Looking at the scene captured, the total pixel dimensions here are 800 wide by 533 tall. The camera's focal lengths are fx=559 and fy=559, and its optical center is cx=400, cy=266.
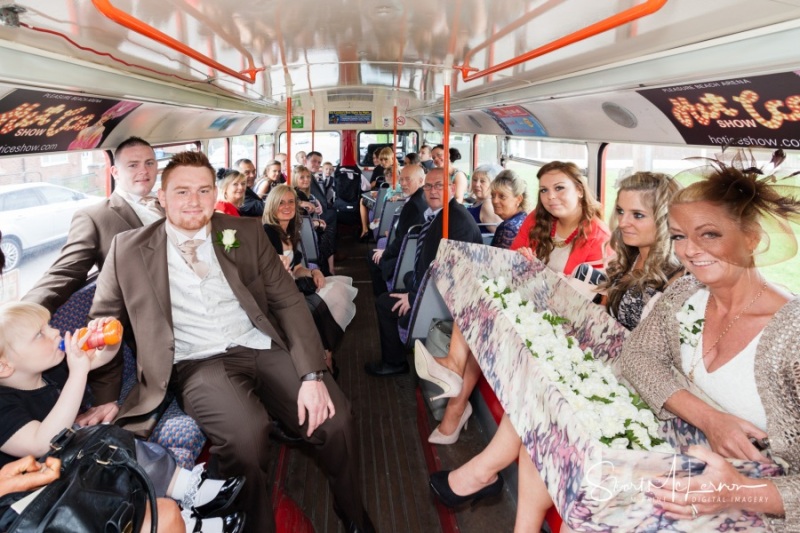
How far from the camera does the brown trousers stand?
8.76ft

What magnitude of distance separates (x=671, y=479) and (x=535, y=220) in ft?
9.31

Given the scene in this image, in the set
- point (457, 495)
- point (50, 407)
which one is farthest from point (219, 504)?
point (457, 495)

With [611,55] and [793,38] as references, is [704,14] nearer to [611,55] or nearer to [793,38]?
[793,38]

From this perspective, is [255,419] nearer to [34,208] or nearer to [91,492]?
[91,492]

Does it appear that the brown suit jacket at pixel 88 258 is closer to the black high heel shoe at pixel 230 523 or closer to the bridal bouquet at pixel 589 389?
the black high heel shoe at pixel 230 523

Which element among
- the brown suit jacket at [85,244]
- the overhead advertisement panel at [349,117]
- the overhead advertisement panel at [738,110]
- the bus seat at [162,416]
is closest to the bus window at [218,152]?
the overhead advertisement panel at [349,117]

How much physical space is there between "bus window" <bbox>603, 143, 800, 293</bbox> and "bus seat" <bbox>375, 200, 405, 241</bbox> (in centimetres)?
314

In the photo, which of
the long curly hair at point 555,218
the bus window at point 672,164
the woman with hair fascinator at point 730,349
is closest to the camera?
the woman with hair fascinator at point 730,349

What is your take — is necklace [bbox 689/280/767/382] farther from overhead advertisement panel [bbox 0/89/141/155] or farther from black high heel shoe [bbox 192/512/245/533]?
overhead advertisement panel [bbox 0/89/141/155]

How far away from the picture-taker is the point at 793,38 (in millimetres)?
2170

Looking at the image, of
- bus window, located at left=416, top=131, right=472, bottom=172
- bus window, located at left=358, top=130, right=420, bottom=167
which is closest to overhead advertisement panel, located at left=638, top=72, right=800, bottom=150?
bus window, located at left=416, top=131, right=472, bottom=172

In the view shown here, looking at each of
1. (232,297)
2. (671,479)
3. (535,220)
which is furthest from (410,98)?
(671,479)

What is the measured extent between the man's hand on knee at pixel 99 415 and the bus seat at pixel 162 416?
0.22 m

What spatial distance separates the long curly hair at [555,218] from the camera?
12.7ft
